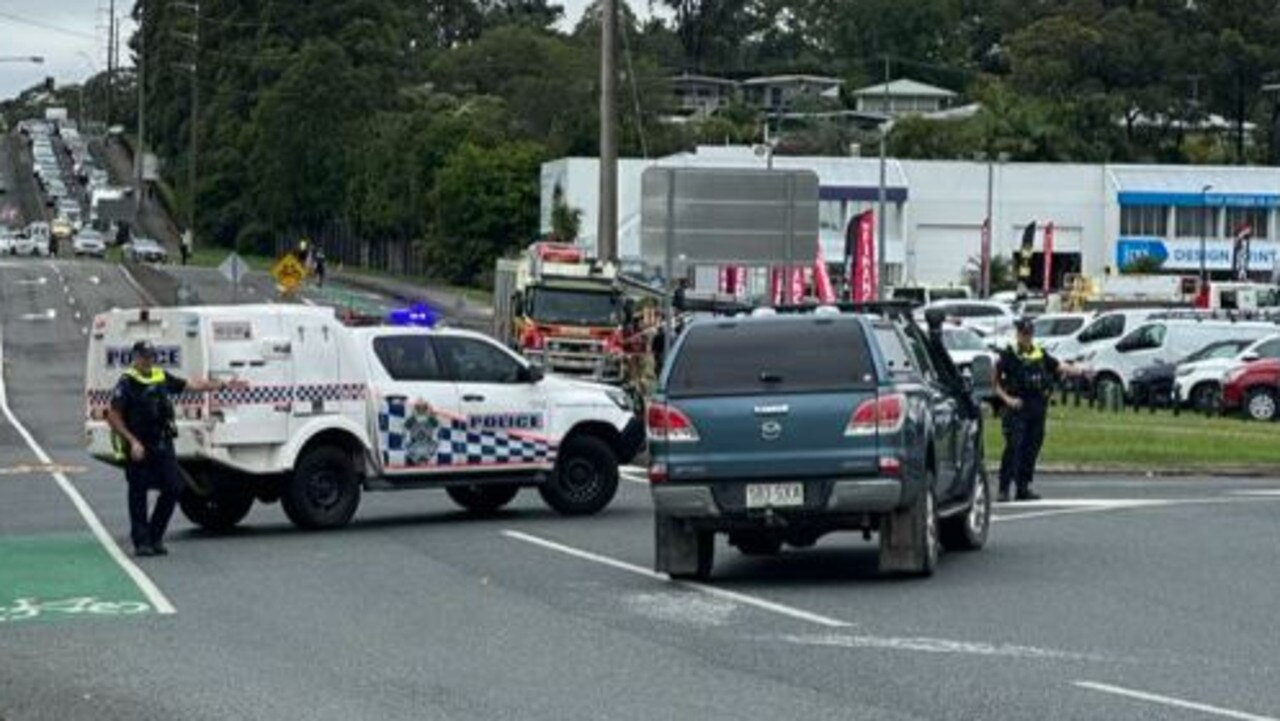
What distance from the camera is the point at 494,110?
12862 centimetres

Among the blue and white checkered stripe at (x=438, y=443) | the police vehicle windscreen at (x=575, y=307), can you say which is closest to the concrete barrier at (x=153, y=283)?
the police vehicle windscreen at (x=575, y=307)

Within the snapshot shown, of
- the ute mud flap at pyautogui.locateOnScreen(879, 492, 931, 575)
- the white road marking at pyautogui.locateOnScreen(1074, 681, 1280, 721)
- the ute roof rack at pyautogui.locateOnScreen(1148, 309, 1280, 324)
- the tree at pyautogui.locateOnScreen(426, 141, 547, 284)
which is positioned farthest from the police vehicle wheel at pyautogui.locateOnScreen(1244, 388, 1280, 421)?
the tree at pyautogui.locateOnScreen(426, 141, 547, 284)

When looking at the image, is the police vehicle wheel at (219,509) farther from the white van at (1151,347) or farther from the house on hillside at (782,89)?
the house on hillside at (782,89)

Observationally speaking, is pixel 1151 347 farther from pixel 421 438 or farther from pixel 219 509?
pixel 219 509

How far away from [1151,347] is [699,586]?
34.3 m

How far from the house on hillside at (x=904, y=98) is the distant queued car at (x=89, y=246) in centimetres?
5118

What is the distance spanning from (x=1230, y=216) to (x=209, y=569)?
9166 cm

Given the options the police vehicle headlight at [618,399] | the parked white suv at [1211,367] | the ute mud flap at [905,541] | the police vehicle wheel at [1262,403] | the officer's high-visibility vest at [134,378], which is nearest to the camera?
the ute mud flap at [905,541]

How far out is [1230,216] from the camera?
107375 mm

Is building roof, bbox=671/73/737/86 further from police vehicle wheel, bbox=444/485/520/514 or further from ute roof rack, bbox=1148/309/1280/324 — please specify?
police vehicle wheel, bbox=444/485/520/514

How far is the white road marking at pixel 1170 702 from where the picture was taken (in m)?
12.1

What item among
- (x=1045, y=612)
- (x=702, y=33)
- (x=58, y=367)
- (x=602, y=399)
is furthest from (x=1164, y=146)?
(x=1045, y=612)

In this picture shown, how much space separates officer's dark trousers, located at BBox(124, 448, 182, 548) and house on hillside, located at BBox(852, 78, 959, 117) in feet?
445

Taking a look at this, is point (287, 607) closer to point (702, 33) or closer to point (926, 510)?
point (926, 510)
